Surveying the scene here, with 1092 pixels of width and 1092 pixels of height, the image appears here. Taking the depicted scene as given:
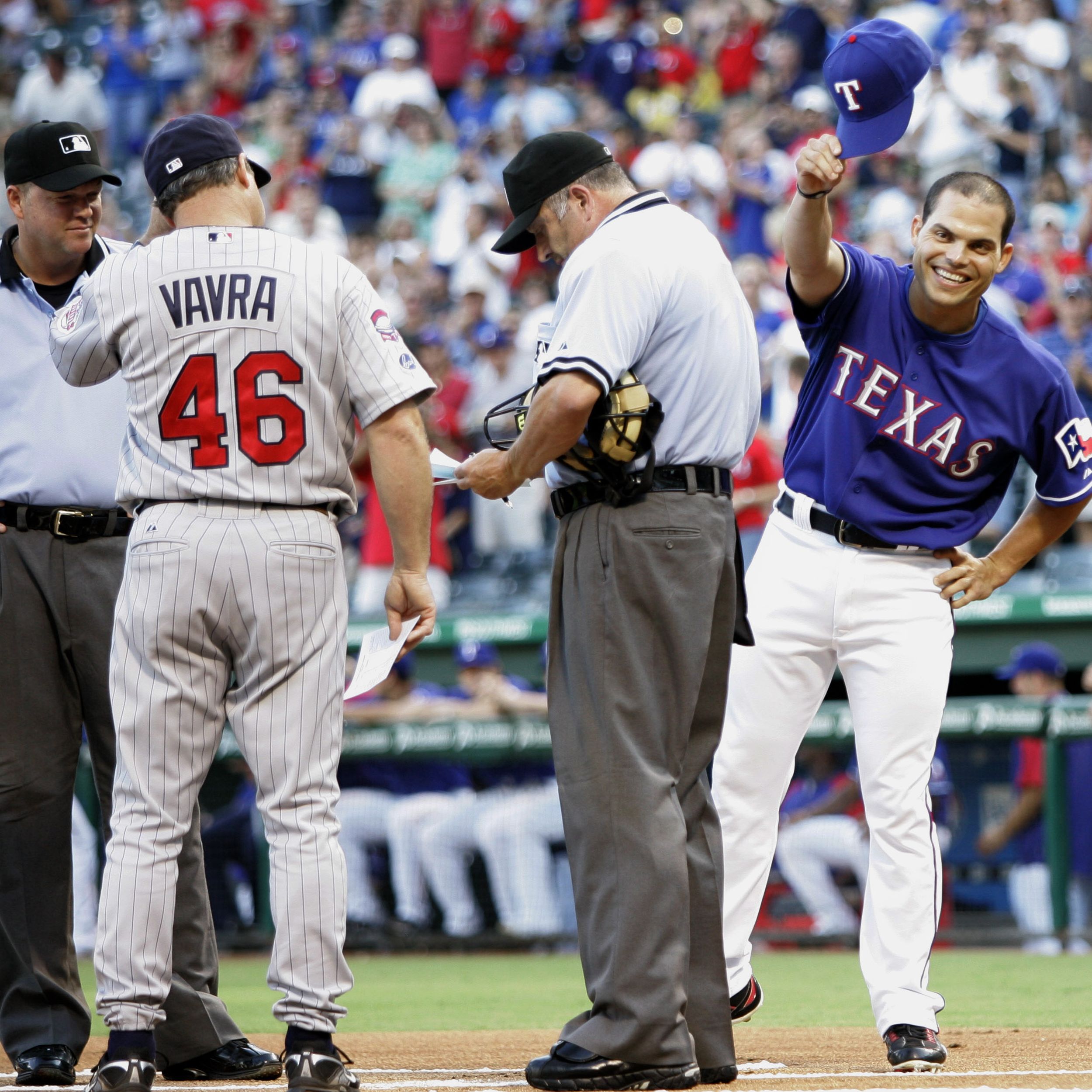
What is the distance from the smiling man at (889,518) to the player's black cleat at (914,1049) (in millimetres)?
203

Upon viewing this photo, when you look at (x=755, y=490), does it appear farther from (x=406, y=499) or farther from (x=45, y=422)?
(x=406, y=499)

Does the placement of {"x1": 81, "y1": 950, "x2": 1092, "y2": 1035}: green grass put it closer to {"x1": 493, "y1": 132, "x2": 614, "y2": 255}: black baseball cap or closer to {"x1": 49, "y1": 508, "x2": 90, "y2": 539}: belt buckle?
{"x1": 49, "y1": 508, "x2": 90, "y2": 539}: belt buckle

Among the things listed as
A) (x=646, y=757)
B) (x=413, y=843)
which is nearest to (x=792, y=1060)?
(x=646, y=757)

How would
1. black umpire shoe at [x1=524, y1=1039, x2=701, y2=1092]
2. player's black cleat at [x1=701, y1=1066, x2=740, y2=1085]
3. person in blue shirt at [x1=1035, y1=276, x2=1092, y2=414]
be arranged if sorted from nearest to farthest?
1. black umpire shoe at [x1=524, y1=1039, x2=701, y2=1092]
2. player's black cleat at [x1=701, y1=1066, x2=740, y2=1085]
3. person in blue shirt at [x1=1035, y1=276, x2=1092, y2=414]

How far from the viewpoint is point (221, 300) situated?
11.7 feet

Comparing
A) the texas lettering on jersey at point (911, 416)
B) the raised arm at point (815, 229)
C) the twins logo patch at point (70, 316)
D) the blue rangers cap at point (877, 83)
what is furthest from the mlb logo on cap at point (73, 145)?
the texas lettering on jersey at point (911, 416)

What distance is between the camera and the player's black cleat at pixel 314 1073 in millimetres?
3418

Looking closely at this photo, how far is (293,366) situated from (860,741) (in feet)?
6.02

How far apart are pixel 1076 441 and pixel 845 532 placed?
0.69 metres

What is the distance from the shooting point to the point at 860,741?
4.40 m

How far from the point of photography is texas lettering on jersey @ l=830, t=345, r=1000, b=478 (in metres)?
4.38

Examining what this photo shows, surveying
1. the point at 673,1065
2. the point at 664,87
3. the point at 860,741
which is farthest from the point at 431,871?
the point at 664,87

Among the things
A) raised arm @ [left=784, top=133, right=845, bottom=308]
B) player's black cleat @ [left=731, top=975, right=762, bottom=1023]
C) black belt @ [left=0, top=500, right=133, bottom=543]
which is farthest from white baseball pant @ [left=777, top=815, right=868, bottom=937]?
black belt @ [left=0, top=500, right=133, bottom=543]

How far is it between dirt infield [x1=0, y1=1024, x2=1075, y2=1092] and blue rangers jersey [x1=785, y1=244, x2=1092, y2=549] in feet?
4.37
